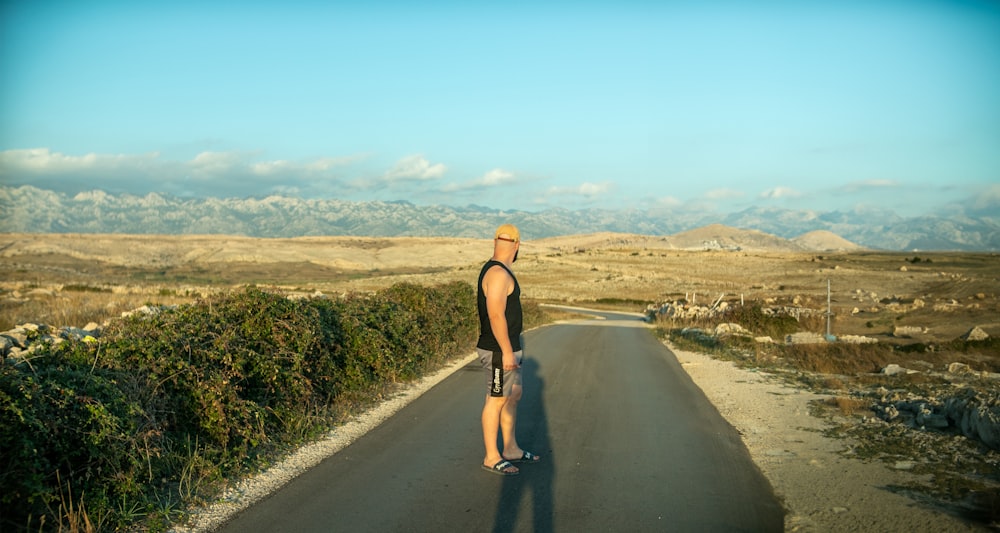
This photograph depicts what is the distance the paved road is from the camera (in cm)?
537

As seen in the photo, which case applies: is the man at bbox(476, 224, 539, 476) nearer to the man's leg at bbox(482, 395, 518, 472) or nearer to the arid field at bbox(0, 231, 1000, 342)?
the man's leg at bbox(482, 395, 518, 472)

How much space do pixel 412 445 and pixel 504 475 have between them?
1522 millimetres

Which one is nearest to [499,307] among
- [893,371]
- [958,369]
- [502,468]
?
[502,468]

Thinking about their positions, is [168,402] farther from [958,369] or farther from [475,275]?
[475,275]

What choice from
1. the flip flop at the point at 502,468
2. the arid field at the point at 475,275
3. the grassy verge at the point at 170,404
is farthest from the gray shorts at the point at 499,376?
the arid field at the point at 475,275

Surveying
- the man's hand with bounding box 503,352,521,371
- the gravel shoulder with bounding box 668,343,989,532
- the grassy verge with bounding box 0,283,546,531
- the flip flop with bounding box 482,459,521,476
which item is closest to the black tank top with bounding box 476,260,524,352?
the man's hand with bounding box 503,352,521,371

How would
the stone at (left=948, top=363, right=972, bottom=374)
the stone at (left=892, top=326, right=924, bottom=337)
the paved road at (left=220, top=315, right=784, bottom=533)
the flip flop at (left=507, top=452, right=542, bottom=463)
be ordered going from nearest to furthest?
the paved road at (left=220, top=315, right=784, bottom=533)
the flip flop at (left=507, top=452, right=542, bottom=463)
the stone at (left=948, top=363, right=972, bottom=374)
the stone at (left=892, top=326, right=924, bottom=337)

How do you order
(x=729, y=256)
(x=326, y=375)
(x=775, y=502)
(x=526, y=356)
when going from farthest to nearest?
(x=729, y=256)
(x=526, y=356)
(x=326, y=375)
(x=775, y=502)

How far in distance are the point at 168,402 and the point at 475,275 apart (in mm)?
74908

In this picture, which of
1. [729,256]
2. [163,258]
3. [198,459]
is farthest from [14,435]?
[163,258]

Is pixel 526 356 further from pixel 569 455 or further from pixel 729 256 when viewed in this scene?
pixel 729 256

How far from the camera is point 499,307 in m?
6.48

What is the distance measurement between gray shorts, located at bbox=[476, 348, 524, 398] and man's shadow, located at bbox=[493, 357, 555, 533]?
2.65 feet

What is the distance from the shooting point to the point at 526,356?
1758 cm
